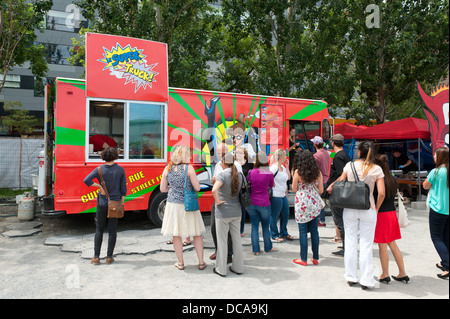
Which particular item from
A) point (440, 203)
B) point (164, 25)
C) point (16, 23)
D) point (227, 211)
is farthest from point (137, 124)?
point (16, 23)

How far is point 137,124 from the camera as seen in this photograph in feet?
21.4

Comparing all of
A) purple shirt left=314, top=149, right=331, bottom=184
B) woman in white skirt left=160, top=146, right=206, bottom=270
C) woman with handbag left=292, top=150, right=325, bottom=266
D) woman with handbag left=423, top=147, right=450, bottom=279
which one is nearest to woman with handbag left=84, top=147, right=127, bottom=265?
woman in white skirt left=160, top=146, right=206, bottom=270

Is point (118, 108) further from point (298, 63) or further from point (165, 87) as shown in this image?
point (298, 63)

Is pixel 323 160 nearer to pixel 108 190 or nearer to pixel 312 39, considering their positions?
pixel 108 190

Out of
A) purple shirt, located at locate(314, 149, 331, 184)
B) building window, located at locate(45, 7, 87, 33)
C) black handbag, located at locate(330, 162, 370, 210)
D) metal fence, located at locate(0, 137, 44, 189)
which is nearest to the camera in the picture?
black handbag, located at locate(330, 162, 370, 210)

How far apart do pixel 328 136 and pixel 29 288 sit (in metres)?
6.97

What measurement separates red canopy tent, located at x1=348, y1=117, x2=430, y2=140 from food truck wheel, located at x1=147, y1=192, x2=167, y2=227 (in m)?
8.05

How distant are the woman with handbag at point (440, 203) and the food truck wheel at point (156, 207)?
4611mm

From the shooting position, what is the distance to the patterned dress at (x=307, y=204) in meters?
4.59

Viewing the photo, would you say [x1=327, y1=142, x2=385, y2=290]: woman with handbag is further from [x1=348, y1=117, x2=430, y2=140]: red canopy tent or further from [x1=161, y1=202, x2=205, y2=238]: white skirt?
[x1=348, y1=117, x2=430, y2=140]: red canopy tent

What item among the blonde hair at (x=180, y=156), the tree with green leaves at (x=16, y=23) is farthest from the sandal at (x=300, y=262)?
the tree with green leaves at (x=16, y=23)

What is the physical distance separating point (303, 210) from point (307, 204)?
10cm

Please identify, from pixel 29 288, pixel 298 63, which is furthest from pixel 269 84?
pixel 29 288

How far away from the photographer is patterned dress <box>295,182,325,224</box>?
4586mm
